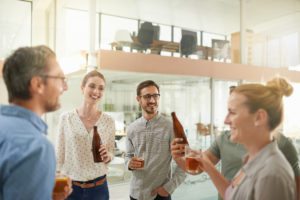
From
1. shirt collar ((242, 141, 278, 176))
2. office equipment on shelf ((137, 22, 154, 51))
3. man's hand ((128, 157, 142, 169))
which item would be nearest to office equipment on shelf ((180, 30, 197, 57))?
office equipment on shelf ((137, 22, 154, 51))

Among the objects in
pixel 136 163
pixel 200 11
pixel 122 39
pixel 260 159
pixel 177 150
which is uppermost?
pixel 200 11

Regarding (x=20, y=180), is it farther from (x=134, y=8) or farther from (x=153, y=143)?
(x=134, y=8)

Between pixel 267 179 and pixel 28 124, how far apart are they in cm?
80

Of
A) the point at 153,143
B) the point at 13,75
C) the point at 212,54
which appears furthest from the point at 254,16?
the point at 13,75

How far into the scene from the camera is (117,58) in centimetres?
283

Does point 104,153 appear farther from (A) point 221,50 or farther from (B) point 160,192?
(A) point 221,50

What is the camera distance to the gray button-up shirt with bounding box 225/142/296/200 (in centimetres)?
101

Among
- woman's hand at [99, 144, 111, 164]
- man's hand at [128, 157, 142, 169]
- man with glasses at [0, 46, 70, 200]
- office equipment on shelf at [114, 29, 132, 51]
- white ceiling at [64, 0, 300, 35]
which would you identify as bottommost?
man's hand at [128, 157, 142, 169]

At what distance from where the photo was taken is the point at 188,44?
431 cm

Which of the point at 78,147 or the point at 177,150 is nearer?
the point at 177,150

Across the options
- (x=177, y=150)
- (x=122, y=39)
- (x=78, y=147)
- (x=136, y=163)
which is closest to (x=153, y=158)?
(x=136, y=163)

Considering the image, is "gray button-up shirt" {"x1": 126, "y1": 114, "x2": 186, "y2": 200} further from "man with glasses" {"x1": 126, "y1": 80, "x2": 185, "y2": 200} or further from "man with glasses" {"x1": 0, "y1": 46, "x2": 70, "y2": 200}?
"man with glasses" {"x1": 0, "y1": 46, "x2": 70, "y2": 200}

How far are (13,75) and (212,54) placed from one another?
3832 millimetres

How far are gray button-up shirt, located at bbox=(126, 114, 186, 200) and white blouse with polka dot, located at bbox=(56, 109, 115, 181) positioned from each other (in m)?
0.22
